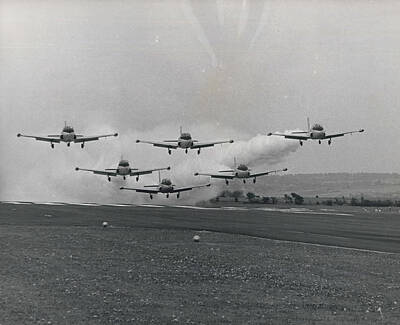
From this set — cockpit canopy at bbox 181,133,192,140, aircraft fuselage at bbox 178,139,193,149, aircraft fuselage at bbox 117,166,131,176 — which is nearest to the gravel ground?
aircraft fuselage at bbox 178,139,193,149

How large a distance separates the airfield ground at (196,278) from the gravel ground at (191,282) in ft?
0.15

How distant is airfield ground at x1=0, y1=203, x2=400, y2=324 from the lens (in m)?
20.0

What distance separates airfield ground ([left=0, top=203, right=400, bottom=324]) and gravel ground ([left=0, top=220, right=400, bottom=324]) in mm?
45

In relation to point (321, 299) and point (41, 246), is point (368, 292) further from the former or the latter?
point (41, 246)

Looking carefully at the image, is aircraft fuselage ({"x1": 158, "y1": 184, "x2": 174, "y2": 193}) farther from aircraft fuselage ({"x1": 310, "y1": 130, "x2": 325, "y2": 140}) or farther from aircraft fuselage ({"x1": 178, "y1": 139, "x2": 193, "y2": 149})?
aircraft fuselage ({"x1": 310, "y1": 130, "x2": 325, "y2": 140})

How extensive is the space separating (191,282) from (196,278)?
1087mm

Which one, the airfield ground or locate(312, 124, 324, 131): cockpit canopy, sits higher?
locate(312, 124, 324, 131): cockpit canopy

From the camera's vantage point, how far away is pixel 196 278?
88.1 feet

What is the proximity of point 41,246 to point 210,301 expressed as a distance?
1842 cm

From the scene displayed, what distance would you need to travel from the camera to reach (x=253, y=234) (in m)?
47.6

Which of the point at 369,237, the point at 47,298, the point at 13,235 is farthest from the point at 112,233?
the point at 47,298

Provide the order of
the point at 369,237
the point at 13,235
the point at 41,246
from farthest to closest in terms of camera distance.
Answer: the point at 369,237 → the point at 13,235 → the point at 41,246

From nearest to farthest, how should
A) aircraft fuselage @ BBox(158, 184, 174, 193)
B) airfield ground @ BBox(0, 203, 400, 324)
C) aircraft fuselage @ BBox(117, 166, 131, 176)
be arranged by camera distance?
1. airfield ground @ BBox(0, 203, 400, 324)
2. aircraft fuselage @ BBox(158, 184, 174, 193)
3. aircraft fuselage @ BBox(117, 166, 131, 176)

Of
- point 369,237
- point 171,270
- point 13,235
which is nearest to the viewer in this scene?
point 171,270
